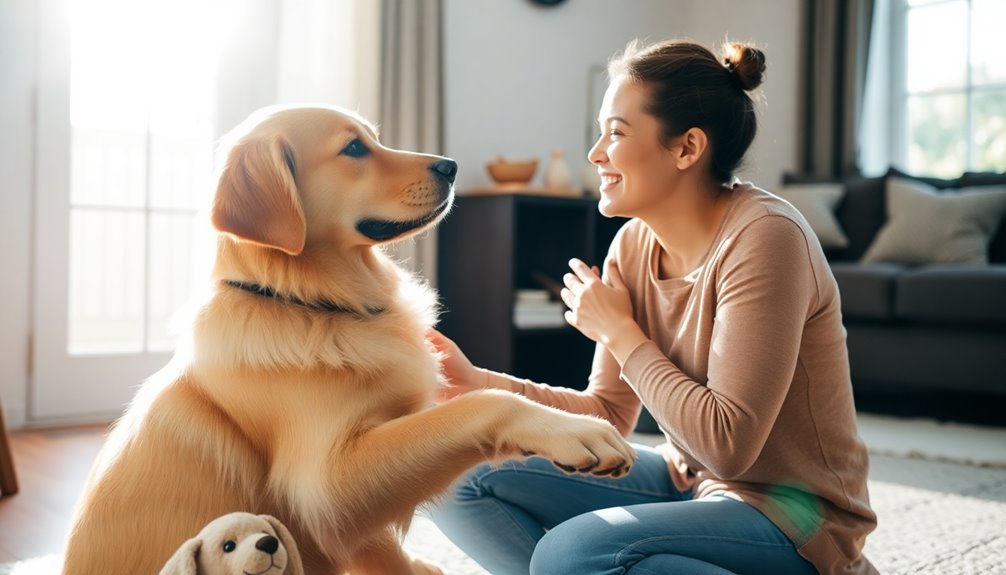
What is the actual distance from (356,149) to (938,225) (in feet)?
10.7

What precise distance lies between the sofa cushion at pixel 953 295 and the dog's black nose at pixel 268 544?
10.1 ft

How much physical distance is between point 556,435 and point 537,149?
12.3ft

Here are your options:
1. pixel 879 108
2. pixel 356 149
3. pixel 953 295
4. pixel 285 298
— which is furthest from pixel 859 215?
pixel 285 298

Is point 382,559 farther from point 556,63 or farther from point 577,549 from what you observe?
point 556,63

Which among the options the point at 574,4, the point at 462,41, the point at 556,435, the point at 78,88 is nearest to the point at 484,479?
the point at 556,435

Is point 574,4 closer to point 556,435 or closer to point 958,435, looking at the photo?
point 958,435

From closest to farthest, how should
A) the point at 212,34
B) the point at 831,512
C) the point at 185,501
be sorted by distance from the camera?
the point at 185,501
the point at 831,512
the point at 212,34

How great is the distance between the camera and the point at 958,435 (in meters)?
3.28

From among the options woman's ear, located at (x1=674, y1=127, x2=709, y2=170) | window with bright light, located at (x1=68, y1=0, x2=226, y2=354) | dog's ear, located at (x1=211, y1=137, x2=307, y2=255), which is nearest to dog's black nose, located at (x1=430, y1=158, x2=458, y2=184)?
dog's ear, located at (x1=211, y1=137, x2=307, y2=255)

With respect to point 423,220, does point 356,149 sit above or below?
above

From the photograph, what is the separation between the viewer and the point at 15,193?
3.24 m

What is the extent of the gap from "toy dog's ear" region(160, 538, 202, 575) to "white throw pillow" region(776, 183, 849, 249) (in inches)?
144

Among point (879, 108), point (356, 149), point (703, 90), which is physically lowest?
point (356, 149)

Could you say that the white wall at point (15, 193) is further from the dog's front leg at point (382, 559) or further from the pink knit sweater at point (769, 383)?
the pink knit sweater at point (769, 383)
